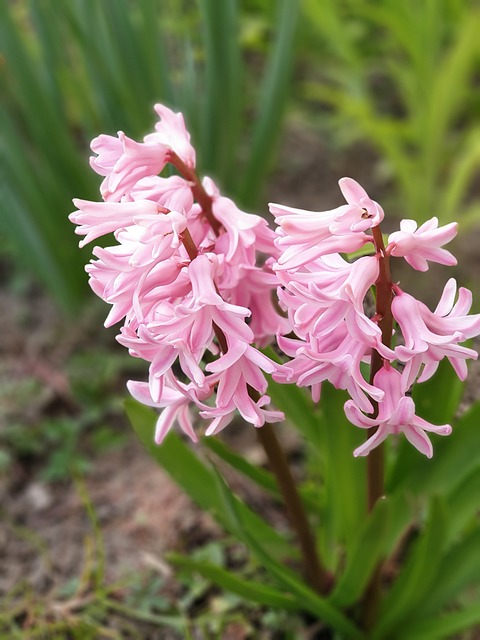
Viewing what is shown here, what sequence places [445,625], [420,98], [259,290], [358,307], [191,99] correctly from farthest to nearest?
[420,98]
[191,99]
[445,625]
[259,290]
[358,307]

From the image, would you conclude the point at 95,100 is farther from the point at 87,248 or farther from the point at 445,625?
the point at 445,625

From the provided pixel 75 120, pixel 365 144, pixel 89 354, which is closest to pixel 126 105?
pixel 89 354

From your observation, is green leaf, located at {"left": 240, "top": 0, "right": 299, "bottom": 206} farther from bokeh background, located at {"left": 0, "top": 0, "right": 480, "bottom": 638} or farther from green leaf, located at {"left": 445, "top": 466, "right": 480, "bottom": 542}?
green leaf, located at {"left": 445, "top": 466, "right": 480, "bottom": 542}

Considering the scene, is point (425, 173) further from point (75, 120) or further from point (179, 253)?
point (179, 253)

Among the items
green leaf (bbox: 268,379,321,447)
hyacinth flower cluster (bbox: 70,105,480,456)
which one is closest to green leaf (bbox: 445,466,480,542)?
green leaf (bbox: 268,379,321,447)

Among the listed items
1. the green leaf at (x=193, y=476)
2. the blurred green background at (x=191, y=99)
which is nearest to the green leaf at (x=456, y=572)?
the green leaf at (x=193, y=476)

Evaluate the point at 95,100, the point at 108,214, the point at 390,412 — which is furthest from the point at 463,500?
the point at 95,100

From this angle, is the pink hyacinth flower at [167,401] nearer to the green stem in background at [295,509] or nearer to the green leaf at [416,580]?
the green stem in background at [295,509]
